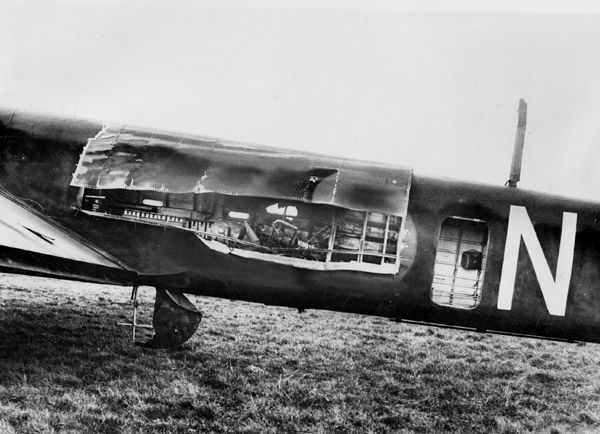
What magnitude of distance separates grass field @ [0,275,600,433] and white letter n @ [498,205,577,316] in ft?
4.67

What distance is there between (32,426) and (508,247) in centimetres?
508

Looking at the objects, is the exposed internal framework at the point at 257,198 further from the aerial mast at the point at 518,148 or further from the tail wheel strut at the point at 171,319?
the aerial mast at the point at 518,148

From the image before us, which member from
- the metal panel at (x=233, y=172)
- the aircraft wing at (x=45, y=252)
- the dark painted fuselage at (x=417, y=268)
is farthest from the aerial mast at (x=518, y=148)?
the aircraft wing at (x=45, y=252)

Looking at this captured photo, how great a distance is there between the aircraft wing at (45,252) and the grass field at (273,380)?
116cm

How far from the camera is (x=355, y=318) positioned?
37.4 feet

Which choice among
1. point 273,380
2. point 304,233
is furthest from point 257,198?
point 273,380

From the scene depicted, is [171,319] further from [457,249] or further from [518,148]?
[518,148]

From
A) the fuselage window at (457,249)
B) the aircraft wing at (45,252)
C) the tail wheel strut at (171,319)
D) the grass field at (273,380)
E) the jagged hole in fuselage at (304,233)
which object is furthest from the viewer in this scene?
the fuselage window at (457,249)

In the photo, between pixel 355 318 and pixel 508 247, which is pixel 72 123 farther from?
pixel 355 318

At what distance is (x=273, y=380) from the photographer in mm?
6086

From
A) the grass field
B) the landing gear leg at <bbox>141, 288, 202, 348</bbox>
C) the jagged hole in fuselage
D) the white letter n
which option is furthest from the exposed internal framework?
the grass field

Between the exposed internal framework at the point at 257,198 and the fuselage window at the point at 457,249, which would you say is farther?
the fuselage window at the point at 457,249

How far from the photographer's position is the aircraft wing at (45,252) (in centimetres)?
532

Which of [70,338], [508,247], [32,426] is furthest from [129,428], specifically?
[508,247]
